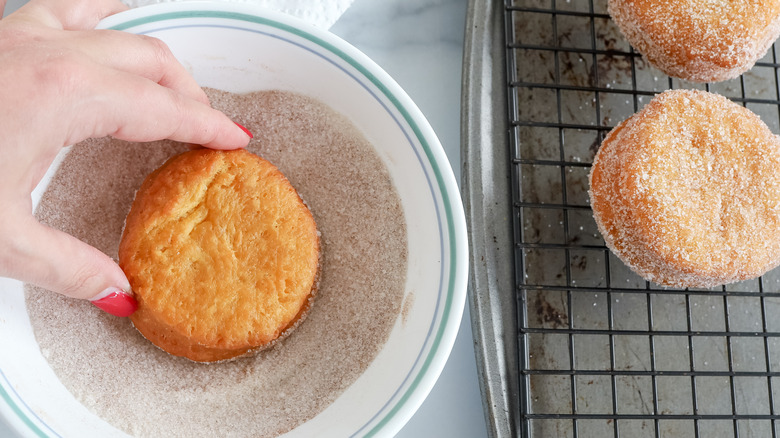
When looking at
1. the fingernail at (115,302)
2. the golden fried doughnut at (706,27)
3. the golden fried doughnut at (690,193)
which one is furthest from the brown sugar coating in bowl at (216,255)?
the golden fried doughnut at (706,27)

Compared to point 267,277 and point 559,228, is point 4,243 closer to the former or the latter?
point 267,277

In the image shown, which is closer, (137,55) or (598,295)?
(137,55)

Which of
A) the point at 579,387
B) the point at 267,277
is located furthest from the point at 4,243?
the point at 579,387

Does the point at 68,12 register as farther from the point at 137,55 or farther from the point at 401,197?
the point at 401,197

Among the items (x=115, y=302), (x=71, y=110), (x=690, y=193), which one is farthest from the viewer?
(x=690, y=193)

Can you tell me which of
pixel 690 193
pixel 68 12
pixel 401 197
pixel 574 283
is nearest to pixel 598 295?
pixel 574 283

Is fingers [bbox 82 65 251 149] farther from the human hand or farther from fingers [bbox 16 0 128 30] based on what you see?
fingers [bbox 16 0 128 30]

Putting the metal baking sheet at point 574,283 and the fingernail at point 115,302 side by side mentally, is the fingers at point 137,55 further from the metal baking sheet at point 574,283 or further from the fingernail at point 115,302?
the metal baking sheet at point 574,283
